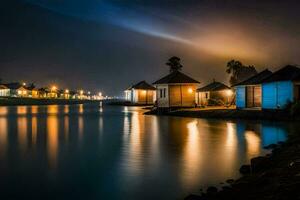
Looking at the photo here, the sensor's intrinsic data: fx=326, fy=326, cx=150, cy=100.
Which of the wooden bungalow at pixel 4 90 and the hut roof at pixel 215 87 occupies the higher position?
the wooden bungalow at pixel 4 90

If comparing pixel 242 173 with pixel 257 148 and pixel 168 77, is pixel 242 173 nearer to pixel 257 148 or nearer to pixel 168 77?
pixel 257 148

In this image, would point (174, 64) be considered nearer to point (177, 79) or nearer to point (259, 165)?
point (177, 79)

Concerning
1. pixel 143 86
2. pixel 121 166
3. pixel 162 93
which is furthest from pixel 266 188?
pixel 143 86

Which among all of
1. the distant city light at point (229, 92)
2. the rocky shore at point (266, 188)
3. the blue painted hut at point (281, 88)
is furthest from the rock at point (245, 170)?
the distant city light at point (229, 92)

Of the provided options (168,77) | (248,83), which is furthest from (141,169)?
(168,77)

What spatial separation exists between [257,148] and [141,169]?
24.5 ft

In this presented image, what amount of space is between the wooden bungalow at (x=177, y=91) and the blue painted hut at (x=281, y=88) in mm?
13713

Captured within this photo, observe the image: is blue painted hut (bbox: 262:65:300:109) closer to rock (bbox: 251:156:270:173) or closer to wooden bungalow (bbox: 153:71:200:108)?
wooden bungalow (bbox: 153:71:200:108)

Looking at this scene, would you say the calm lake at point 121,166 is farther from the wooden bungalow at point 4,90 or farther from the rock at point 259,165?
the wooden bungalow at point 4,90

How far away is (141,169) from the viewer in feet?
38.9

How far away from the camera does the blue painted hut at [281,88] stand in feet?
104

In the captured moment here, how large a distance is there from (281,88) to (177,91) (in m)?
17.5

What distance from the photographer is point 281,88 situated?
33.1 m

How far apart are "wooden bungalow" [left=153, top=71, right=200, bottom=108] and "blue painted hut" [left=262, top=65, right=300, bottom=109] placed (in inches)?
540
